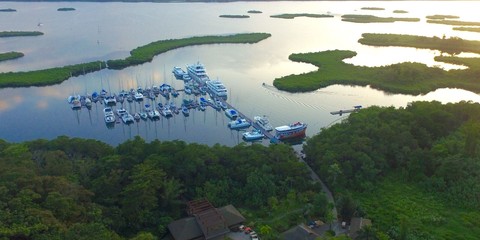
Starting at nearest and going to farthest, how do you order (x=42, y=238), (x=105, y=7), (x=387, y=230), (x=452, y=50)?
(x=42, y=238), (x=387, y=230), (x=452, y=50), (x=105, y=7)

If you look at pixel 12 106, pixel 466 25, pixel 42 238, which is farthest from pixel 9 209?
pixel 466 25

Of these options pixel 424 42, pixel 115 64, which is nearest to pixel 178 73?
→ pixel 115 64

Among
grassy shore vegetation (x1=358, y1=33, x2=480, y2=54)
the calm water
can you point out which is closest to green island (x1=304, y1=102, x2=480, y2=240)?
the calm water

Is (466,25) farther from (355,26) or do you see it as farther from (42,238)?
(42,238)

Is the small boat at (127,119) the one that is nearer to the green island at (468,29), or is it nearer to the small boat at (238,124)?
the small boat at (238,124)

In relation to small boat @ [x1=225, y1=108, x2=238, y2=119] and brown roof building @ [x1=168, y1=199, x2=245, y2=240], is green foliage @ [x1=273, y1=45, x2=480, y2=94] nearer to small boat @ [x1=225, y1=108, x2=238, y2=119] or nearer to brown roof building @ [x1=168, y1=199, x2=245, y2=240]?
small boat @ [x1=225, y1=108, x2=238, y2=119]

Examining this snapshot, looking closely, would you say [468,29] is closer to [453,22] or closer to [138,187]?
[453,22]
